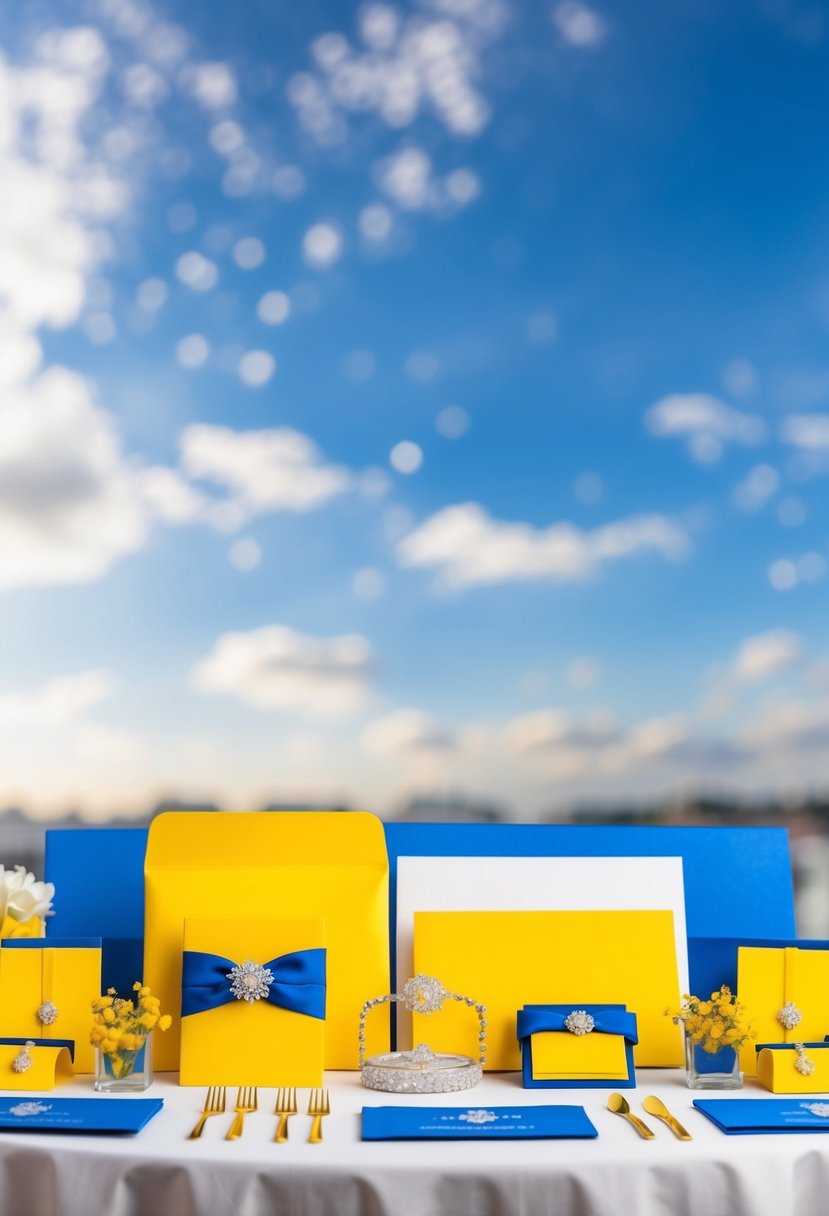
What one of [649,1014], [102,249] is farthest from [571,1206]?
[102,249]

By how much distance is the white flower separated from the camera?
208cm

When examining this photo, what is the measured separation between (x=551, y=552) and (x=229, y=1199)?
18.9ft

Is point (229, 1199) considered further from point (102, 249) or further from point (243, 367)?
point (102, 249)

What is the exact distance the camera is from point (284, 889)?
201 cm

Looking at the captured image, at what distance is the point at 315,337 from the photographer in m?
6.93

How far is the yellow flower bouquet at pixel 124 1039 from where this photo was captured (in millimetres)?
1726

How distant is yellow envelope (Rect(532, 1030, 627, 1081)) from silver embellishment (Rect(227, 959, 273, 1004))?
1.37 ft

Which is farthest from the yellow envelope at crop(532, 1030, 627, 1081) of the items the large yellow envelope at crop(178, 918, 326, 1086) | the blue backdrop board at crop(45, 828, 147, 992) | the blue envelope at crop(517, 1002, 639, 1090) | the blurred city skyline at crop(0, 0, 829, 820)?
the blurred city skyline at crop(0, 0, 829, 820)

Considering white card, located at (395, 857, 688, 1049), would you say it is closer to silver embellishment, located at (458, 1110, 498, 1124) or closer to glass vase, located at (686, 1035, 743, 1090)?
glass vase, located at (686, 1035, 743, 1090)

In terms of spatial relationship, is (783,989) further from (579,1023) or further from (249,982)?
(249,982)

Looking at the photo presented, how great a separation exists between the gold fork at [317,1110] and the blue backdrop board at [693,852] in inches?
24.0

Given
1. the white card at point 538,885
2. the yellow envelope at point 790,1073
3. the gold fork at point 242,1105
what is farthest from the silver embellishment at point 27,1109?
the yellow envelope at point 790,1073

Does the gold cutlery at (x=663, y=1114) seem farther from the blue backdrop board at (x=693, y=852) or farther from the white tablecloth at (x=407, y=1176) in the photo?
the blue backdrop board at (x=693, y=852)

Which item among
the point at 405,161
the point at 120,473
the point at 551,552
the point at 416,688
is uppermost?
the point at 405,161
